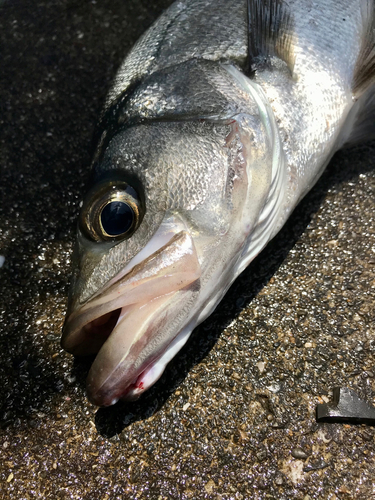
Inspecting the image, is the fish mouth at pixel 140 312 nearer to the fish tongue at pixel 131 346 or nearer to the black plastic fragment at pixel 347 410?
the fish tongue at pixel 131 346

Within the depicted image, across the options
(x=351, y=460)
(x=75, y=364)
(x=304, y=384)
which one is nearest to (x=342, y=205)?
(x=304, y=384)

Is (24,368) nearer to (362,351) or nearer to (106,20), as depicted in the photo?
(362,351)

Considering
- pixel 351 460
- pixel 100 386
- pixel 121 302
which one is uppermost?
pixel 121 302

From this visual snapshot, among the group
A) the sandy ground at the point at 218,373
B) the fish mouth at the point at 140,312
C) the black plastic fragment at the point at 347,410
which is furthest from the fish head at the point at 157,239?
the black plastic fragment at the point at 347,410

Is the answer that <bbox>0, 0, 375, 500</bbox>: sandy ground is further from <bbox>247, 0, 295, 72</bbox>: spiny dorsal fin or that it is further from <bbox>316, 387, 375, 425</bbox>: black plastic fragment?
<bbox>247, 0, 295, 72</bbox>: spiny dorsal fin

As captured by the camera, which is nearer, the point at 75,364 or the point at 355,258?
the point at 75,364

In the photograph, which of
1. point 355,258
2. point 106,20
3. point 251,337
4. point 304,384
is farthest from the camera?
point 106,20

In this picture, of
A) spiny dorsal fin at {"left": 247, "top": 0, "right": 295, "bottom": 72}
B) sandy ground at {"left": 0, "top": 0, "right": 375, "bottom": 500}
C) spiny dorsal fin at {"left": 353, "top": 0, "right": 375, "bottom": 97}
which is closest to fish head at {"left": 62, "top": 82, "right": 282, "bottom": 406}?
sandy ground at {"left": 0, "top": 0, "right": 375, "bottom": 500}
